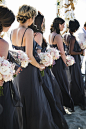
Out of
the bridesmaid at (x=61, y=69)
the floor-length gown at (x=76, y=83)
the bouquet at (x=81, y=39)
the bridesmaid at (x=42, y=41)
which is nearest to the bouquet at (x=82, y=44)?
the bouquet at (x=81, y=39)

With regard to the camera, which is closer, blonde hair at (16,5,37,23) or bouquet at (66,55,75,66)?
blonde hair at (16,5,37,23)

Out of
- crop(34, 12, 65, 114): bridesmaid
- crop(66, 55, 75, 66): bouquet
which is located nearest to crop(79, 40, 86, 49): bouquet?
crop(66, 55, 75, 66): bouquet

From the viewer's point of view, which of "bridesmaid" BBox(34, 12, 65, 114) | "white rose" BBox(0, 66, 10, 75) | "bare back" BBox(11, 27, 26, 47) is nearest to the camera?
"white rose" BBox(0, 66, 10, 75)

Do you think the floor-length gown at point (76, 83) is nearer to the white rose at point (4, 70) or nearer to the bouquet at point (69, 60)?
the bouquet at point (69, 60)

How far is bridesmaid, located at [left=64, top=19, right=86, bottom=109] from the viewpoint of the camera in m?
4.37

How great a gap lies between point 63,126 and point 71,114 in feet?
3.02

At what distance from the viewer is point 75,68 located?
15.1 feet

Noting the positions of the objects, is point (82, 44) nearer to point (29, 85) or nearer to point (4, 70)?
point (29, 85)

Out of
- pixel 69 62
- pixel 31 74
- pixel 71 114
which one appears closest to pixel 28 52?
pixel 31 74

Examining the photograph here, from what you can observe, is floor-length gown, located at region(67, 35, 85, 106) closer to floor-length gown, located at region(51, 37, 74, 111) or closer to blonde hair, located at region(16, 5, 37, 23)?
floor-length gown, located at region(51, 37, 74, 111)

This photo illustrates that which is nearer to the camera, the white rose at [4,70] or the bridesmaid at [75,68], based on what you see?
the white rose at [4,70]

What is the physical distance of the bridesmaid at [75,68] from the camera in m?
4.37

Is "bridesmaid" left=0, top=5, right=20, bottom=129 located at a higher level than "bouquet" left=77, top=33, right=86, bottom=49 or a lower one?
lower

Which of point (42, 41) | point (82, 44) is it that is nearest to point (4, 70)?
point (42, 41)
